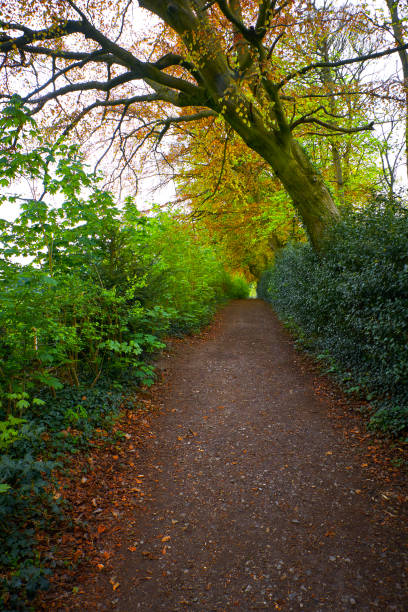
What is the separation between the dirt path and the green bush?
34.1 inches

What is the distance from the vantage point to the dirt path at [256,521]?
7.65 ft

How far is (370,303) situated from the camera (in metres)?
4.41

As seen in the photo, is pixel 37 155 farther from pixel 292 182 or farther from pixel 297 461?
pixel 292 182

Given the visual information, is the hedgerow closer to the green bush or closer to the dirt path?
the dirt path

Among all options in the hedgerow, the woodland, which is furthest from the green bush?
the hedgerow

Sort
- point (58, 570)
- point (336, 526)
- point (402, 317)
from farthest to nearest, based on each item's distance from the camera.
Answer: point (402, 317), point (336, 526), point (58, 570)

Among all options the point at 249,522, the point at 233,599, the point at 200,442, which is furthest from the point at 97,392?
the point at 233,599

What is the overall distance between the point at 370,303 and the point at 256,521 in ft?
10.1

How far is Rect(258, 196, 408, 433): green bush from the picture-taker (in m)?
3.78

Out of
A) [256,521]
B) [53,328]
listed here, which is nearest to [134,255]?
[53,328]

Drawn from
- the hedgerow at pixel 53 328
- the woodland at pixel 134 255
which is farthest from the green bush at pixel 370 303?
the hedgerow at pixel 53 328

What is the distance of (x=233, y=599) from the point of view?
91.2 inches

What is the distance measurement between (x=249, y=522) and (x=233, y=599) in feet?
2.35

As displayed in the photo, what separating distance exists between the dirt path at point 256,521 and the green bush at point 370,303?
0.87m
